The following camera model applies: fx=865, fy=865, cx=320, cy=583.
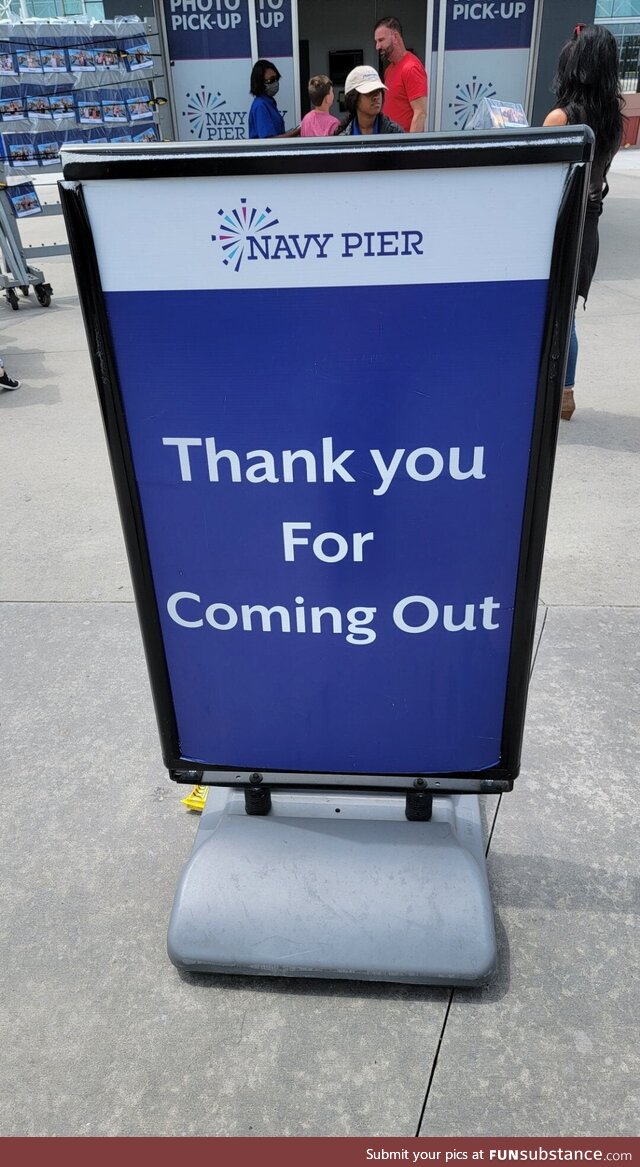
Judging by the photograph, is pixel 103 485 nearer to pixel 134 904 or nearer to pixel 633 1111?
pixel 134 904

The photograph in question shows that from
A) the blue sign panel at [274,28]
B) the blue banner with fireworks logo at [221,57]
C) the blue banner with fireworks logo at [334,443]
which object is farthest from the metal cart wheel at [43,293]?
the blue banner with fireworks logo at [334,443]

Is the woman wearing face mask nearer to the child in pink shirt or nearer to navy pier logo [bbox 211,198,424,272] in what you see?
the child in pink shirt

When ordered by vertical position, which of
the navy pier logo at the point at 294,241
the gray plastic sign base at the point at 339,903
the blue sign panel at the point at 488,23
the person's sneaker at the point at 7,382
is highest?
the blue sign panel at the point at 488,23

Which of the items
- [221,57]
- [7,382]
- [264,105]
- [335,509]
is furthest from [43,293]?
[335,509]

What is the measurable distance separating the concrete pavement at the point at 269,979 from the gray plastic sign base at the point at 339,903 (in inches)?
3.5

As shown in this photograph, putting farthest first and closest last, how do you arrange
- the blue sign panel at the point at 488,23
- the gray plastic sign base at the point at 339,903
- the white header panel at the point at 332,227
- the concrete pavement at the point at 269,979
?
the blue sign panel at the point at 488,23 → the gray plastic sign base at the point at 339,903 → the concrete pavement at the point at 269,979 → the white header panel at the point at 332,227

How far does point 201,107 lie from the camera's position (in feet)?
35.8

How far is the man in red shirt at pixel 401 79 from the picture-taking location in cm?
803

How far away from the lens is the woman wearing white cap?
245 inches

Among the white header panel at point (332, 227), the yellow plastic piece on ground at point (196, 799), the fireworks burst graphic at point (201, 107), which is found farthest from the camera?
the fireworks burst graphic at point (201, 107)

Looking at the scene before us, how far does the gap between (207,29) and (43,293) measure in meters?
4.52

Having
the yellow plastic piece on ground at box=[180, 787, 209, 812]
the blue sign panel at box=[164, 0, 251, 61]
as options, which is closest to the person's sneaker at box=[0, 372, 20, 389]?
the yellow plastic piece on ground at box=[180, 787, 209, 812]

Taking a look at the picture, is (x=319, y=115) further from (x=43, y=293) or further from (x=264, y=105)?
(x=43, y=293)

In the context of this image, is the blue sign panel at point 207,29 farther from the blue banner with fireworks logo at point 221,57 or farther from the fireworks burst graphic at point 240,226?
the fireworks burst graphic at point 240,226
